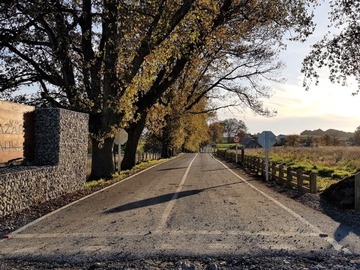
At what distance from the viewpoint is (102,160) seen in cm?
2136

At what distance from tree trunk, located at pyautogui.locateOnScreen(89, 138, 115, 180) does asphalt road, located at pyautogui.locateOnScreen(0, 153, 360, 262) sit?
338 inches

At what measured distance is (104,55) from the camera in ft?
61.4

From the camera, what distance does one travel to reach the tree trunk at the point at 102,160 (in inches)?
832

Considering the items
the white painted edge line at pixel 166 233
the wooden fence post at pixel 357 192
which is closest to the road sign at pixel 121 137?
the wooden fence post at pixel 357 192

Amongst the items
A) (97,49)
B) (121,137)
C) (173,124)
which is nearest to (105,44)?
(97,49)

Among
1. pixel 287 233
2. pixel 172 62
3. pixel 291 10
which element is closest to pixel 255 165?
pixel 172 62

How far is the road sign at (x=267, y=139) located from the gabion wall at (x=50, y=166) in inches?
366

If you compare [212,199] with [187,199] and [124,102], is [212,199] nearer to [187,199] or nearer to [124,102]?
[187,199]

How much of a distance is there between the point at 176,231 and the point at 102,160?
1382 cm

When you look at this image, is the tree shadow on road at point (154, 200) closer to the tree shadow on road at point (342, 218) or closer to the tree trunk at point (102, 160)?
the tree shadow on road at point (342, 218)

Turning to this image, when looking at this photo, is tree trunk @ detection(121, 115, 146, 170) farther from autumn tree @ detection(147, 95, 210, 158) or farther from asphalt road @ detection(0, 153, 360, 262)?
asphalt road @ detection(0, 153, 360, 262)

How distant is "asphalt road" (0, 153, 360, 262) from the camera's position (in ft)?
22.2

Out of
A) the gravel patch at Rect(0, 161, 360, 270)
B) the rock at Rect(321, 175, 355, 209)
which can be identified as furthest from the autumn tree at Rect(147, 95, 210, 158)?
the gravel patch at Rect(0, 161, 360, 270)

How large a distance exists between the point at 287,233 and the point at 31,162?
841 centimetres
